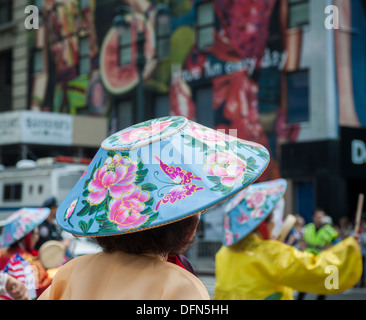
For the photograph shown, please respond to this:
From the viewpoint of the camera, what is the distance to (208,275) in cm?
1839

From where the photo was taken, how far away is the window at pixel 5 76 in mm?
31109

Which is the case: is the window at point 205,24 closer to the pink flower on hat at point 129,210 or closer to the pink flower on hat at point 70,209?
the pink flower on hat at point 70,209

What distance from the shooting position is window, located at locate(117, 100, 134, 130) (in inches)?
1033

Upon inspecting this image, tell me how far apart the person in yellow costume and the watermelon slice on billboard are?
65.5 ft

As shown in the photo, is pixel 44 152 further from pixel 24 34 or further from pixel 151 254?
pixel 151 254

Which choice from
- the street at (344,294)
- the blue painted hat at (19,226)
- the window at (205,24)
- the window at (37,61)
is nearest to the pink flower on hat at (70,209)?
the blue painted hat at (19,226)

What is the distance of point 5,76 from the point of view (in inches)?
1250

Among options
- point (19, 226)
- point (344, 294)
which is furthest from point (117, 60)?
point (19, 226)

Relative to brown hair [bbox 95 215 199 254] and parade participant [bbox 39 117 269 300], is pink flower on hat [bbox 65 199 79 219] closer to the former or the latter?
parade participant [bbox 39 117 269 300]

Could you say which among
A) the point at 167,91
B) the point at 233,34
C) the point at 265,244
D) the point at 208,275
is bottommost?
the point at 208,275

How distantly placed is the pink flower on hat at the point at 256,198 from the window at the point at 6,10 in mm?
27086

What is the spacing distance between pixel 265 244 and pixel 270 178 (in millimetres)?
16617

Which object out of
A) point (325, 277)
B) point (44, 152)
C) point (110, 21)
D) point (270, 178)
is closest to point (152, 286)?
point (325, 277)

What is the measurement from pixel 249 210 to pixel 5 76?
1113 inches
